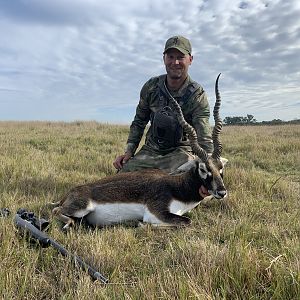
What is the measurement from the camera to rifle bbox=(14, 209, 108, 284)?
2.91m

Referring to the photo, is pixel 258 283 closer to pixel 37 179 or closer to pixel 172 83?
pixel 172 83

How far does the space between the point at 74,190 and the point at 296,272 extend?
3.19m

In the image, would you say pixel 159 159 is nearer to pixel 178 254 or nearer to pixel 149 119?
pixel 149 119

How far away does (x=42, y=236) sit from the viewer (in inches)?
135

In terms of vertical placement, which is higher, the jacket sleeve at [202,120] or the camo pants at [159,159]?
the jacket sleeve at [202,120]

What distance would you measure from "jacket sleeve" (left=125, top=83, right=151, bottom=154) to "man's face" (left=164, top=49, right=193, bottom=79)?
69 centimetres

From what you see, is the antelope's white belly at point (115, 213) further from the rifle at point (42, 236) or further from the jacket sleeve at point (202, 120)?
the jacket sleeve at point (202, 120)

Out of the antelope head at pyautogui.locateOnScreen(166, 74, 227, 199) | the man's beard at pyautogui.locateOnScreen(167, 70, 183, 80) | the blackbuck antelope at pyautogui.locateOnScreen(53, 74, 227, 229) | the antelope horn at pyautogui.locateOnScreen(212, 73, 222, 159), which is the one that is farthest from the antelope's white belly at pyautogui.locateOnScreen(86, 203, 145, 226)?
the man's beard at pyautogui.locateOnScreen(167, 70, 183, 80)

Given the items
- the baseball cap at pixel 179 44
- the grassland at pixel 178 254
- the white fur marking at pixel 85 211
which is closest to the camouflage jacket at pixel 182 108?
the baseball cap at pixel 179 44

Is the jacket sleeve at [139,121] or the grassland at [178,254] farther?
the jacket sleeve at [139,121]

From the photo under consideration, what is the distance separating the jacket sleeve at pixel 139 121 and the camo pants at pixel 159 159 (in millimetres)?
302

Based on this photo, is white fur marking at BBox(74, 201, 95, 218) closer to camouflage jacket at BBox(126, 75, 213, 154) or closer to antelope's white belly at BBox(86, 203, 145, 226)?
antelope's white belly at BBox(86, 203, 145, 226)

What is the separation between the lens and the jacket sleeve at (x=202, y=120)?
5879 millimetres

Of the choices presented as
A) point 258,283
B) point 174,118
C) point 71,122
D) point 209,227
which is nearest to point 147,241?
point 209,227
